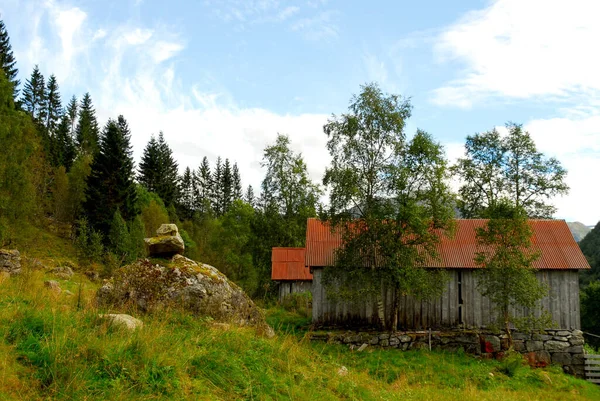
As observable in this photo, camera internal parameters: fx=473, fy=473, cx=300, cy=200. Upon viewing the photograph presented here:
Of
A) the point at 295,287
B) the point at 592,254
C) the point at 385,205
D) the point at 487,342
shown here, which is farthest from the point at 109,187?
the point at 592,254

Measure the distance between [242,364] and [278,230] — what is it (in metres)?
31.8

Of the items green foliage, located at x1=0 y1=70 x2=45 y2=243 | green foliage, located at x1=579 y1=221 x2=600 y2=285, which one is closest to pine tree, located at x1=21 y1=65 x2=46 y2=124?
green foliage, located at x1=0 y1=70 x2=45 y2=243

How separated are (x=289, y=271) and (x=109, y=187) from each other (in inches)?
771

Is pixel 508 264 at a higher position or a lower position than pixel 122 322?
higher

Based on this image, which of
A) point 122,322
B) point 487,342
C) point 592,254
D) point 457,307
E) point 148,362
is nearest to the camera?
point 148,362

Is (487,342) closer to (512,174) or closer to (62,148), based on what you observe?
(512,174)

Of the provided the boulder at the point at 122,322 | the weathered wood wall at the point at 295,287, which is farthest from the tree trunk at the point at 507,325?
the boulder at the point at 122,322

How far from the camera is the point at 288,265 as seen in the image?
108 feet

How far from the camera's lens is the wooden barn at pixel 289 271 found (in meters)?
32.6

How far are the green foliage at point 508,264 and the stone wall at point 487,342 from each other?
99 centimetres

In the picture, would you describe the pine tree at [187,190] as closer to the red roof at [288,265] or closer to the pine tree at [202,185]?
A: the pine tree at [202,185]

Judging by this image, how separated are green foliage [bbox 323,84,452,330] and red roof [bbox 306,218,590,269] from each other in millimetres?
961

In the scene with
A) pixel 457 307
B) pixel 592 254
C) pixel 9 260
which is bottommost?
pixel 457 307

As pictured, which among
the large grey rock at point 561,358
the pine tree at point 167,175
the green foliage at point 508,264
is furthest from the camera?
the pine tree at point 167,175
